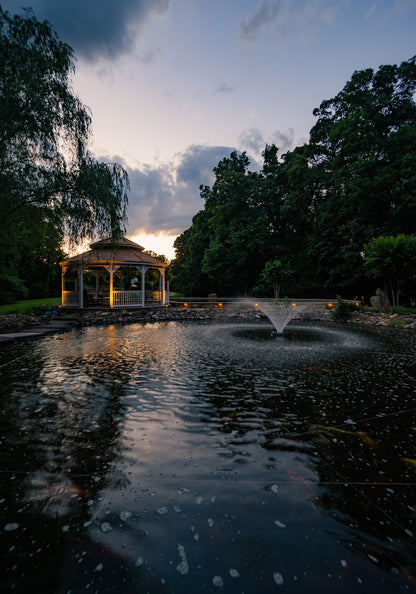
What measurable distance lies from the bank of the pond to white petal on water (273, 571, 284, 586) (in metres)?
9.97

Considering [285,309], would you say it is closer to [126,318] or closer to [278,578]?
[126,318]

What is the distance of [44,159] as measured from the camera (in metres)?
9.30

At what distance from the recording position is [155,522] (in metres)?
2.23

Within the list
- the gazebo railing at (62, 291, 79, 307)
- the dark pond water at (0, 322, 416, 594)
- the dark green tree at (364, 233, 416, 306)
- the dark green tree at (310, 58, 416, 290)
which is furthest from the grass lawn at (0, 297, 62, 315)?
the dark green tree at (310, 58, 416, 290)

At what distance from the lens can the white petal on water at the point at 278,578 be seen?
1749 mm

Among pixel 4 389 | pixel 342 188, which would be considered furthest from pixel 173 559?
pixel 342 188

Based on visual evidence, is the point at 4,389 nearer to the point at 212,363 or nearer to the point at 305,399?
the point at 212,363

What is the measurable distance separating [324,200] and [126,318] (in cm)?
2687

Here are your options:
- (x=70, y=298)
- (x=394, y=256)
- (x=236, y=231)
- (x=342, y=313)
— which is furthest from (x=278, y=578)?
(x=236, y=231)

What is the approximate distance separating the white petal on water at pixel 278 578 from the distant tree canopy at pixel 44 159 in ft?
33.3

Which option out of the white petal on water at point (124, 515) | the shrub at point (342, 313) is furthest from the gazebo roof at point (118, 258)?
the white petal on water at point (124, 515)

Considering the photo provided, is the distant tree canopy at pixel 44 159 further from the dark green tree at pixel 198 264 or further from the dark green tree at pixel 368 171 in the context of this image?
the dark green tree at pixel 198 264

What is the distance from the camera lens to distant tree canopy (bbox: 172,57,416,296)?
77.8 ft

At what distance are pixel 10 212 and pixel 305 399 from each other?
10071 millimetres
